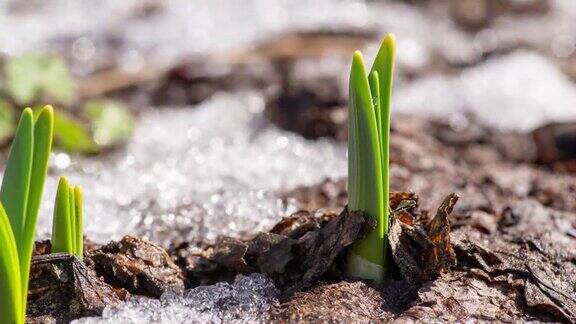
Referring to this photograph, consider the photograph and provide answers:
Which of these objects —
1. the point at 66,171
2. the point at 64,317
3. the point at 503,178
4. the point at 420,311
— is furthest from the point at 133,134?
the point at 420,311

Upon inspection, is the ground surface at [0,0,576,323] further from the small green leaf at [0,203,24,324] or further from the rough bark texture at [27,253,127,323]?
the small green leaf at [0,203,24,324]

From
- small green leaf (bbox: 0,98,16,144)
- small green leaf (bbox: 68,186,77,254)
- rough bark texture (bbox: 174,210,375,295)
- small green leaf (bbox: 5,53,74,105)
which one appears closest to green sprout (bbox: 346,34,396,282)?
rough bark texture (bbox: 174,210,375,295)

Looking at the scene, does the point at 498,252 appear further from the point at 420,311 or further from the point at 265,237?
the point at 265,237

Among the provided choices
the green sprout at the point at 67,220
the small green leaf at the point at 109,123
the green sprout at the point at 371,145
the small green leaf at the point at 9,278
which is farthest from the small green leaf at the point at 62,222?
the small green leaf at the point at 109,123

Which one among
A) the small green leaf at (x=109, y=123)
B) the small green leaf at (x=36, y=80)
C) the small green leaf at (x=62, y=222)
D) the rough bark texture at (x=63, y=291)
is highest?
the small green leaf at (x=36, y=80)

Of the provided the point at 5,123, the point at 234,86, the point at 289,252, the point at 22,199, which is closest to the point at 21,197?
the point at 22,199

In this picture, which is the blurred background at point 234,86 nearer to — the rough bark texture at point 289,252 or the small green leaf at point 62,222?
the rough bark texture at point 289,252

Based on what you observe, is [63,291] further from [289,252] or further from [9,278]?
[289,252]
